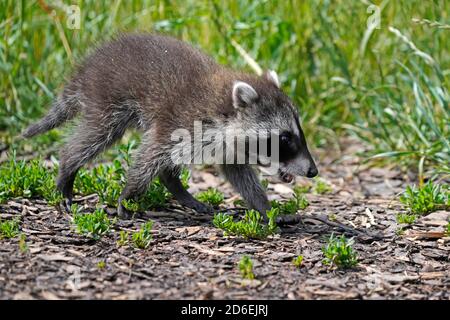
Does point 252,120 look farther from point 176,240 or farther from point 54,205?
point 54,205

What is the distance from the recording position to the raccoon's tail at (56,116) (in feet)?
24.0

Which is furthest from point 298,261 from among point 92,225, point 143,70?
point 143,70

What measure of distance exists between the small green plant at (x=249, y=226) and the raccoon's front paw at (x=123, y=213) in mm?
923

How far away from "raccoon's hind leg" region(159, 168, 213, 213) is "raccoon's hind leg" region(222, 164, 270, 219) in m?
0.40

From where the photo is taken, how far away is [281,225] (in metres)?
6.49

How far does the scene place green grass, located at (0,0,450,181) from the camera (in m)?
8.77

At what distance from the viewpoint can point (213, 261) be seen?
546 centimetres

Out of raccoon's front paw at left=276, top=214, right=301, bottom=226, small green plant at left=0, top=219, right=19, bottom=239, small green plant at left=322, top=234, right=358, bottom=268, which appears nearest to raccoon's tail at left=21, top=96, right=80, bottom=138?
small green plant at left=0, top=219, right=19, bottom=239

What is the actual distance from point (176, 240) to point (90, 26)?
182 inches

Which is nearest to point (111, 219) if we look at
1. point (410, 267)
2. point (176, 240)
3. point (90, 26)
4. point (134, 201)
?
point (134, 201)

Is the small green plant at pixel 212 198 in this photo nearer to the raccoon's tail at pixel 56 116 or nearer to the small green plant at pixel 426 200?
the raccoon's tail at pixel 56 116

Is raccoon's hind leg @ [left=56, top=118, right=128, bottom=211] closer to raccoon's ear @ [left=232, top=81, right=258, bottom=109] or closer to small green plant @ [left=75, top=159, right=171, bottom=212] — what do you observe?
small green plant @ [left=75, top=159, right=171, bottom=212]

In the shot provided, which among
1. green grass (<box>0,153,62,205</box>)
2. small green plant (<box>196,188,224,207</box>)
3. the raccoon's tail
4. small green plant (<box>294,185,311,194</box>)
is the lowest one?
small green plant (<box>196,188,224,207</box>)

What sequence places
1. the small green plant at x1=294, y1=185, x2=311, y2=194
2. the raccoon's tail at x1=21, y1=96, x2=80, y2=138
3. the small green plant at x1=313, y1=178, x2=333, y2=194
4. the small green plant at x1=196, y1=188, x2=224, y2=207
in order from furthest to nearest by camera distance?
the small green plant at x1=313, y1=178, x2=333, y2=194
the small green plant at x1=294, y1=185, x2=311, y2=194
the raccoon's tail at x1=21, y1=96, x2=80, y2=138
the small green plant at x1=196, y1=188, x2=224, y2=207
